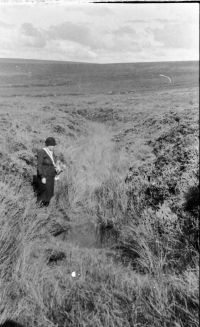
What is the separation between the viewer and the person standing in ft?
18.0

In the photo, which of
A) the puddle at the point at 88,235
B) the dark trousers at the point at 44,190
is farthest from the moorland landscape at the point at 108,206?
the dark trousers at the point at 44,190

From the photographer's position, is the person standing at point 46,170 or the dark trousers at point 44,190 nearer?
the person standing at point 46,170

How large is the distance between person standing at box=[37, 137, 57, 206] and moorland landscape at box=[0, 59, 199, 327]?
0.73 feet

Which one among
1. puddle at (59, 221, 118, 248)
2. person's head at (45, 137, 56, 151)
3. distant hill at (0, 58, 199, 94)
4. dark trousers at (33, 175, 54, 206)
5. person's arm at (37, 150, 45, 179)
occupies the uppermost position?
distant hill at (0, 58, 199, 94)

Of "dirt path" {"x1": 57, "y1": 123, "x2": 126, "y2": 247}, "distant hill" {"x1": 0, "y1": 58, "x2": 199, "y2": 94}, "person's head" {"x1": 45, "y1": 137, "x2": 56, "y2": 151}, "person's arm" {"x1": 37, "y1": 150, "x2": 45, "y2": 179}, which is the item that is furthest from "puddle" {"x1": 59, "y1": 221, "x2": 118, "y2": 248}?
"distant hill" {"x1": 0, "y1": 58, "x2": 199, "y2": 94}

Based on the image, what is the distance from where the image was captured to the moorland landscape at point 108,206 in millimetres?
3898

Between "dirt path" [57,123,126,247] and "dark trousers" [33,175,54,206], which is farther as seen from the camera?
"dark trousers" [33,175,54,206]

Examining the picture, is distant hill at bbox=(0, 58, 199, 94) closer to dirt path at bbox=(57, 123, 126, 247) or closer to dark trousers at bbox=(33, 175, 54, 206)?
dirt path at bbox=(57, 123, 126, 247)

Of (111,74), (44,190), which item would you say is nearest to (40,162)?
(44,190)

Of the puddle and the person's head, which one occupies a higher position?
the person's head

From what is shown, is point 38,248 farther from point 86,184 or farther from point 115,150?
point 115,150

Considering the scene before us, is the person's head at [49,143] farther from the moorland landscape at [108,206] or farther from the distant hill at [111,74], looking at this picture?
the distant hill at [111,74]

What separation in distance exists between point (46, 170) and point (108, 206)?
1.06 metres

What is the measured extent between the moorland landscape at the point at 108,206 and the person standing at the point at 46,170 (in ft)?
0.73
